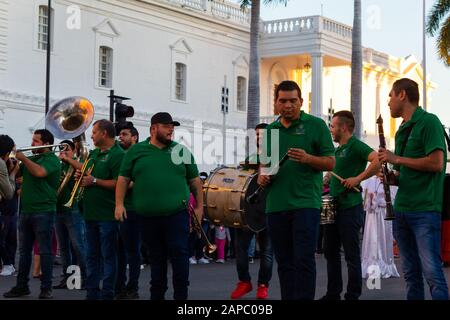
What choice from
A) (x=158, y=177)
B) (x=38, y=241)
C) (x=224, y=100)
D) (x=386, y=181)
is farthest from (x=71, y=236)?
(x=224, y=100)

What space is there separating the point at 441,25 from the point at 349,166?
3103cm

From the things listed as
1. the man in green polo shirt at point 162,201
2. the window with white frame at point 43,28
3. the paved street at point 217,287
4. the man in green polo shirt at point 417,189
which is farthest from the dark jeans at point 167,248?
the window with white frame at point 43,28

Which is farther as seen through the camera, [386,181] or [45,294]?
[45,294]

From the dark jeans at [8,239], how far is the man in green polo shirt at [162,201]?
6611 millimetres

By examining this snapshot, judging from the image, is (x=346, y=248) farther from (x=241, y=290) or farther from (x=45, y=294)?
(x=45, y=294)

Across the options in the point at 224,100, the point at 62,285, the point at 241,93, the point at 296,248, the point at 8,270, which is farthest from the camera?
the point at 241,93

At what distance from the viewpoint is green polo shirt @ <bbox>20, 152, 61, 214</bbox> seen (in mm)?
10844

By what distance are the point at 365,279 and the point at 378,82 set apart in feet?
131

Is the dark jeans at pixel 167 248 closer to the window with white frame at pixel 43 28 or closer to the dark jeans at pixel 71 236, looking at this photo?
the dark jeans at pixel 71 236

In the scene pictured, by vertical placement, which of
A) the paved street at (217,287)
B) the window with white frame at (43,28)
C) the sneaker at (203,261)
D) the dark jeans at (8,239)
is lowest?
the sneaker at (203,261)

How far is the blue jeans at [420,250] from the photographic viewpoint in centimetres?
739

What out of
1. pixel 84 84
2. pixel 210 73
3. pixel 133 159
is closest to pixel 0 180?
pixel 133 159

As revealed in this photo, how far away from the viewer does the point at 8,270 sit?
47.5 ft
